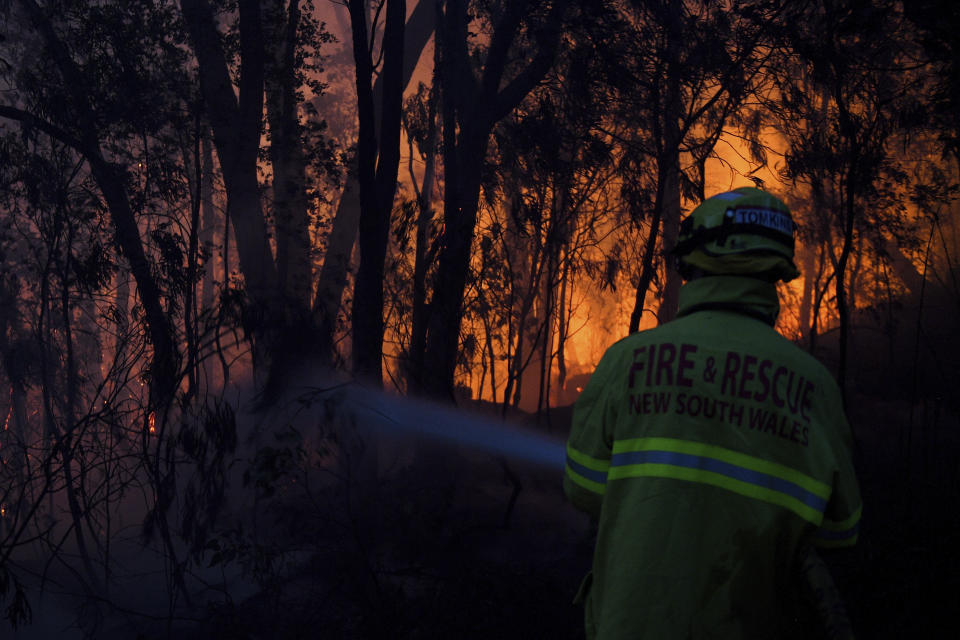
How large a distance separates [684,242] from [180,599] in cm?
764

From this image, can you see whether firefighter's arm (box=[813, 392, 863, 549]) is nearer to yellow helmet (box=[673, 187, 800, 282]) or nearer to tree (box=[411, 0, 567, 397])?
yellow helmet (box=[673, 187, 800, 282])

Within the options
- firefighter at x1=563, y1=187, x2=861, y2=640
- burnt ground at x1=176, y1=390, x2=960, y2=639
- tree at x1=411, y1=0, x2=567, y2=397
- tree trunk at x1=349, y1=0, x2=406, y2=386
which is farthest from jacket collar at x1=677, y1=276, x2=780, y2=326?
tree at x1=411, y1=0, x2=567, y2=397

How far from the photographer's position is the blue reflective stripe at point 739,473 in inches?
65.6

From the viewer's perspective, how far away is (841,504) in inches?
67.3

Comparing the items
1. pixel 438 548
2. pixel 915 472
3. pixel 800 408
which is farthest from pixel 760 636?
pixel 915 472

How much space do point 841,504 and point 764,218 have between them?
28.9 inches

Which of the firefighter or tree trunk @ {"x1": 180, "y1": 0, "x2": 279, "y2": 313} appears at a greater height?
tree trunk @ {"x1": 180, "y1": 0, "x2": 279, "y2": 313}

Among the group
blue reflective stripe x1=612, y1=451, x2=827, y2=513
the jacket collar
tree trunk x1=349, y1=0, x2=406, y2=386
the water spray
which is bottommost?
the water spray

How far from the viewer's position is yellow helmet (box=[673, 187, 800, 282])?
1851 mm

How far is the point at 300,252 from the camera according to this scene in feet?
38.6

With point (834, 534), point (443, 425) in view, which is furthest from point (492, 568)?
point (834, 534)

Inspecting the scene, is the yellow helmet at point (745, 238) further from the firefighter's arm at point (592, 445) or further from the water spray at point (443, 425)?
the water spray at point (443, 425)

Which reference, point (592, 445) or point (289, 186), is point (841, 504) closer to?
point (592, 445)

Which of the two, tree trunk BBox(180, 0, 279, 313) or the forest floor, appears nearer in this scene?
the forest floor
